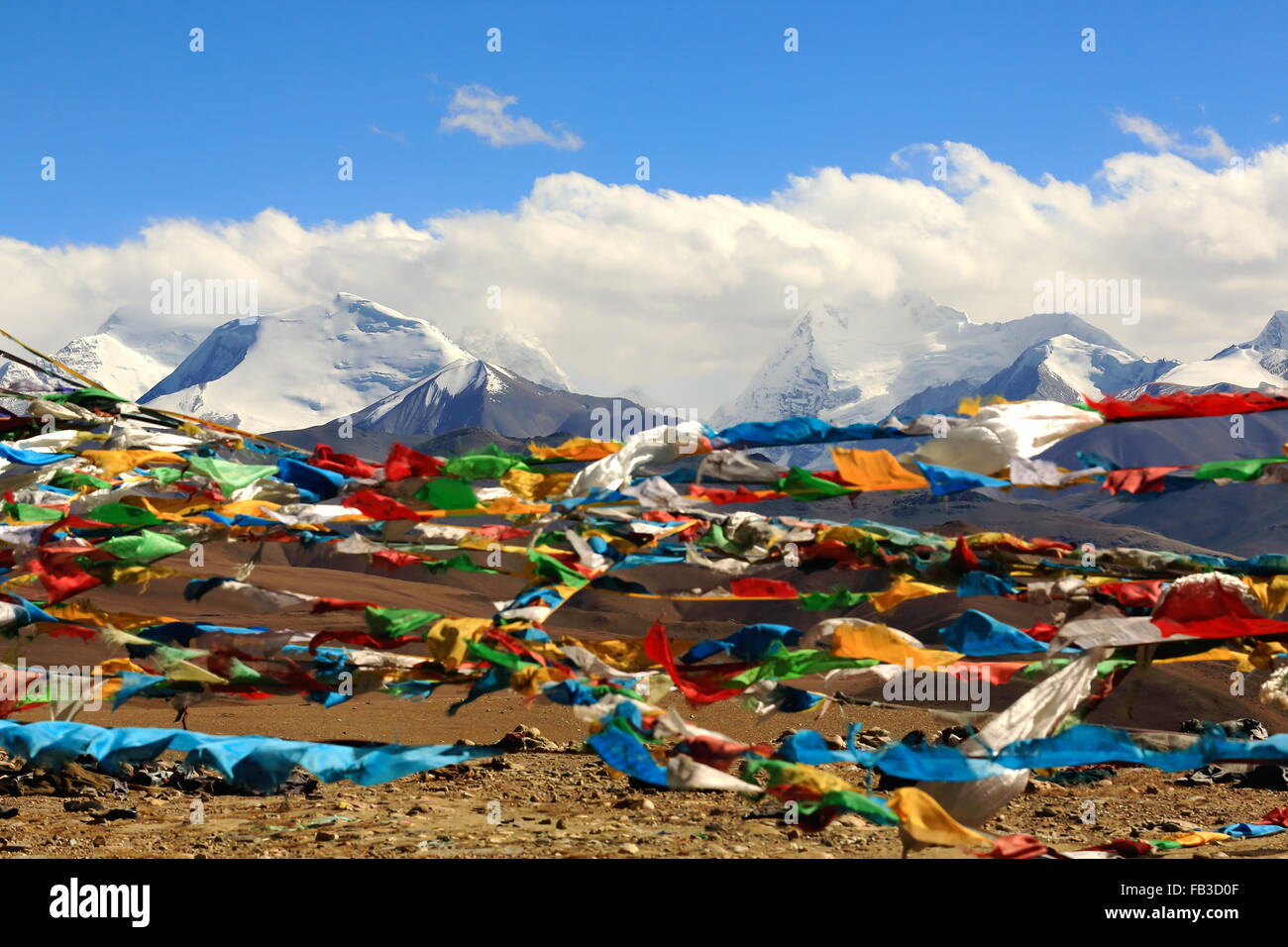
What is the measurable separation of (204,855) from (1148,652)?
4.25 m

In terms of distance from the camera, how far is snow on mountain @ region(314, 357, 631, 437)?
12288cm

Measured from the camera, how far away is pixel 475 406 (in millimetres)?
124500

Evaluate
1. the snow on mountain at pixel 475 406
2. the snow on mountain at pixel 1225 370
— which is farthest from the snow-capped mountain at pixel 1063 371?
the snow on mountain at pixel 475 406

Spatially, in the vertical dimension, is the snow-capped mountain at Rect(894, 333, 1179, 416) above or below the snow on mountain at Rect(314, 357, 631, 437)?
above

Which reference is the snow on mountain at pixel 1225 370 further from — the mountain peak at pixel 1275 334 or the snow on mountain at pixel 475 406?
the snow on mountain at pixel 475 406

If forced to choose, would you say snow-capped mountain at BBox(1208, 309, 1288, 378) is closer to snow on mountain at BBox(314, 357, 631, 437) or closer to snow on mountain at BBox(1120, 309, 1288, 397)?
snow on mountain at BBox(1120, 309, 1288, 397)

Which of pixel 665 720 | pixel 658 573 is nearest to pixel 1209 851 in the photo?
pixel 665 720

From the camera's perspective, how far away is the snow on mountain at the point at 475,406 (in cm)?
12288

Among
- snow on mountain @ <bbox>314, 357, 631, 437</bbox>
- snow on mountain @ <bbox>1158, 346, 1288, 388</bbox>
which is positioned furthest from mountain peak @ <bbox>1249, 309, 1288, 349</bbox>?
snow on mountain @ <bbox>314, 357, 631, 437</bbox>

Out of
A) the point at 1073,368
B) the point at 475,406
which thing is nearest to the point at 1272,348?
the point at 1073,368

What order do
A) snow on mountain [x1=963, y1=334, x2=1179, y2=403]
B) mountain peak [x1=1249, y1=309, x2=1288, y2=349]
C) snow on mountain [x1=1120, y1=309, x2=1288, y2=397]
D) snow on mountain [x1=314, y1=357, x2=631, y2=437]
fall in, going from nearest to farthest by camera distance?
snow on mountain [x1=314, y1=357, x2=631, y2=437] → snow on mountain [x1=1120, y1=309, x2=1288, y2=397] → snow on mountain [x1=963, y1=334, x2=1179, y2=403] → mountain peak [x1=1249, y1=309, x2=1288, y2=349]

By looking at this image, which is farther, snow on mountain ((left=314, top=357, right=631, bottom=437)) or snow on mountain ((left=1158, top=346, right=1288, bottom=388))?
snow on mountain ((left=1158, top=346, right=1288, bottom=388))
